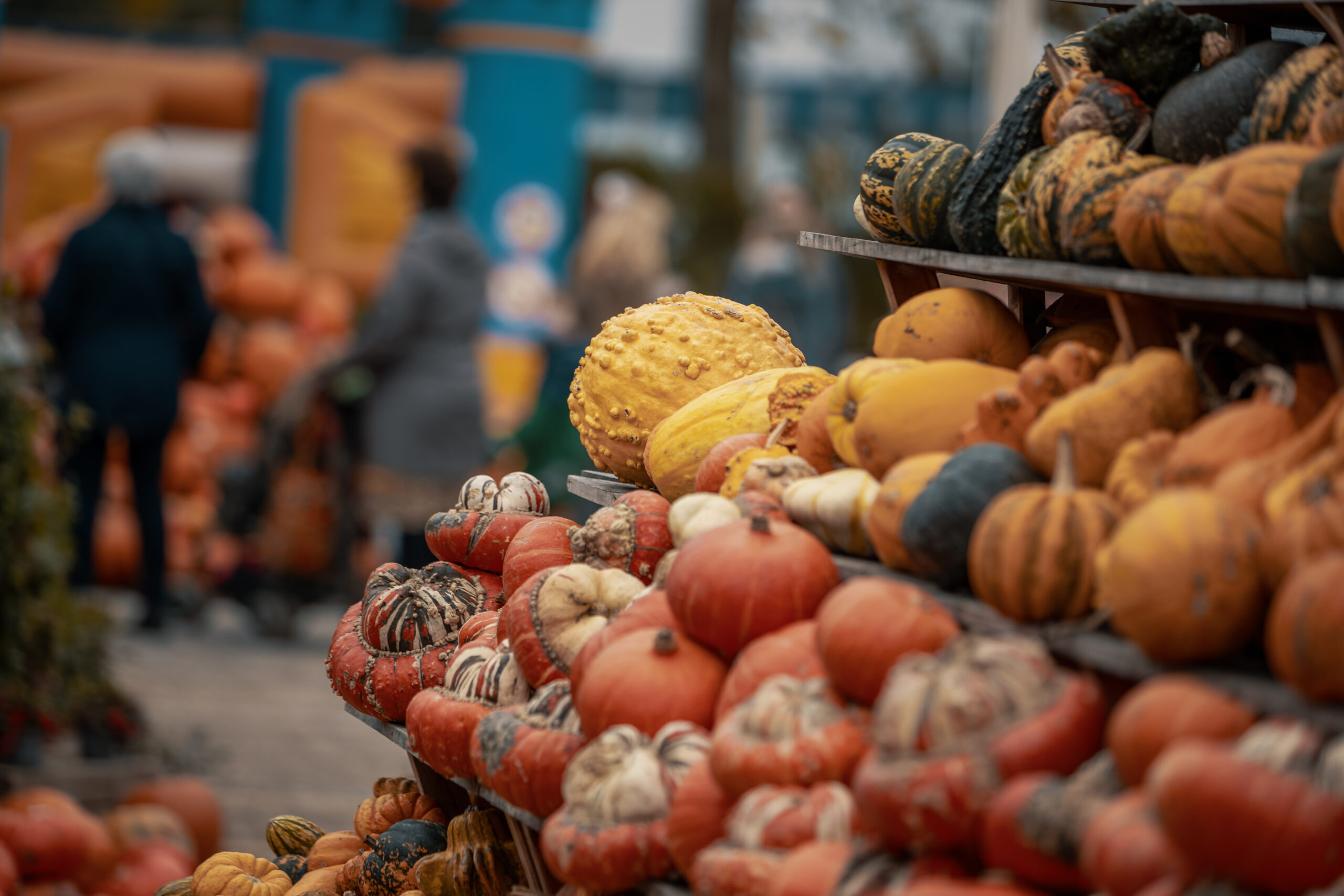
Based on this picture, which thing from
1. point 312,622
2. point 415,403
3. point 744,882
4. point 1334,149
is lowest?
point 312,622

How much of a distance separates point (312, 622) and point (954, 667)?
27.8ft

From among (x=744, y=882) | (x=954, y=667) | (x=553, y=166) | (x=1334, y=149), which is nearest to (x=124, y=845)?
(x=744, y=882)

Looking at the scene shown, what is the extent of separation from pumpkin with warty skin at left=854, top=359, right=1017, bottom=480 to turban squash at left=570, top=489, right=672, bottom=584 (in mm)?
537

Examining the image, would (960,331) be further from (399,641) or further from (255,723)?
(255,723)

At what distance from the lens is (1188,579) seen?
1.80 meters

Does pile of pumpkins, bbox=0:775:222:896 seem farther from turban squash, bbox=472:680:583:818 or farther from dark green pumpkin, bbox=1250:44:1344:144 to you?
dark green pumpkin, bbox=1250:44:1344:144

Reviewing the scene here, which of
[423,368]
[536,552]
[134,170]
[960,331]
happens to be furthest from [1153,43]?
[134,170]

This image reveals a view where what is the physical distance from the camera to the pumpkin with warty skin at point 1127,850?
1690 mm

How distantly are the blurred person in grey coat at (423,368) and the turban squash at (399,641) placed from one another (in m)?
4.39

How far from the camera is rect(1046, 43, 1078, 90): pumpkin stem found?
2.71m

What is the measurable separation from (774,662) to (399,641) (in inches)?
46.7

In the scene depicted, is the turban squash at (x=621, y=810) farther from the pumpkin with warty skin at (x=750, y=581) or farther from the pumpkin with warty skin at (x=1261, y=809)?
the pumpkin with warty skin at (x=1261, y=809)

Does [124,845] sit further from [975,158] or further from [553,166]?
[553,166]

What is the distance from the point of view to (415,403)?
7836 millimetres
